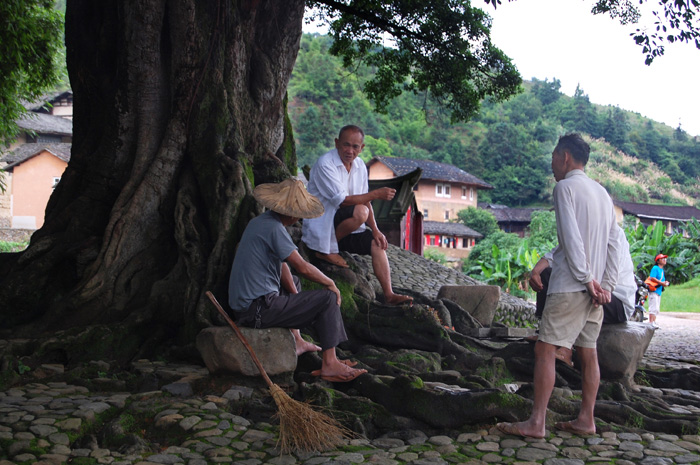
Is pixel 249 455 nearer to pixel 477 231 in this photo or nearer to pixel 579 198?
pixel 579 198

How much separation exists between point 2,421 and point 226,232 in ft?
9.19

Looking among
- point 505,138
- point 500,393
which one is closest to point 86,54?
point 500,393

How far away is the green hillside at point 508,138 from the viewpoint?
58.4 meters

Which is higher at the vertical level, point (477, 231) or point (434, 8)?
point (434, 8)

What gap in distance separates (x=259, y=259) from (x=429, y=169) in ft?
148

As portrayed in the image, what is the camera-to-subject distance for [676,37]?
7.98 m

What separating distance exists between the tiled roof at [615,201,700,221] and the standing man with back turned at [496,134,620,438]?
46301 millimetres

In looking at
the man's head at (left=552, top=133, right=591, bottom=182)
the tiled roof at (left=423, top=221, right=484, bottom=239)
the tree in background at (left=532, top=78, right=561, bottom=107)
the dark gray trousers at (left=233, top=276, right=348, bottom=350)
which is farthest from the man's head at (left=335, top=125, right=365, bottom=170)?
the tree in background at (left=532, top=78, right=561, bottom=107)

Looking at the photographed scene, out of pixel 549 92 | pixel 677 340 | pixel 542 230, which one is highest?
pixel 549 92

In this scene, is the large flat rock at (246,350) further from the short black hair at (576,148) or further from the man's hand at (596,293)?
the short black hair at (576,148)

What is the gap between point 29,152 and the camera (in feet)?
118

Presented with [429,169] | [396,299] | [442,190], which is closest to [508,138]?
[442,190]

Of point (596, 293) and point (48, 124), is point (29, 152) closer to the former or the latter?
point (48, 124)

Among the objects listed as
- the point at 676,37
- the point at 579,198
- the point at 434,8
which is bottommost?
the point at 579,198
